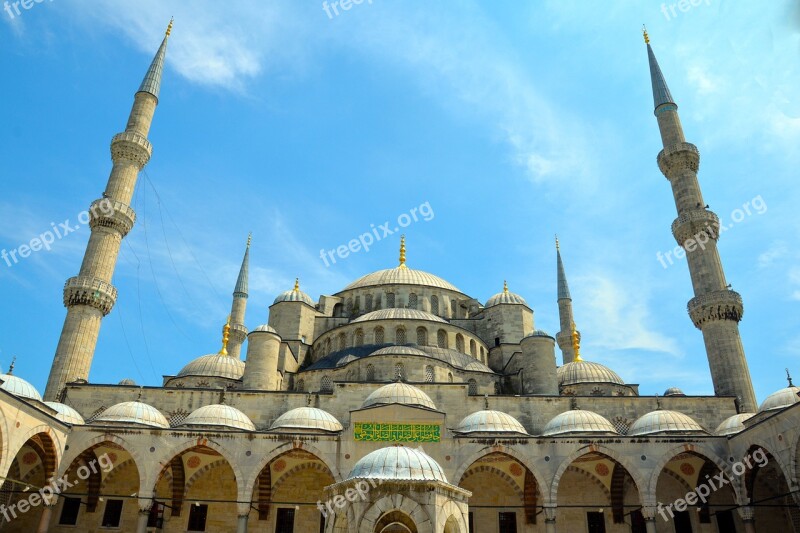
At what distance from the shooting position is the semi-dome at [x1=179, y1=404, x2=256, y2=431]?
16.6 meters

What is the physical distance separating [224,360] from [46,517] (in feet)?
30.8

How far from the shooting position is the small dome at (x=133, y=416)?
16.4 m

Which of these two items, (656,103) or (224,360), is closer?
(224,360)

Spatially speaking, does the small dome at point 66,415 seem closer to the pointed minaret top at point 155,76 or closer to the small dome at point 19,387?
the small dome at point 19,387

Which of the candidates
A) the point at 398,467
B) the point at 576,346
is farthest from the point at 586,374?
the point at 398,467

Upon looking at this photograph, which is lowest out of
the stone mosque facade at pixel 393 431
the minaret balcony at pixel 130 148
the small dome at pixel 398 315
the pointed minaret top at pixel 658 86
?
the stone mosque facade at pixel 393 431

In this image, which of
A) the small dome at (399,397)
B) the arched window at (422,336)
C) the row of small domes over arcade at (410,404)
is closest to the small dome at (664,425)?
the row of small domes over arcade at (410,404)

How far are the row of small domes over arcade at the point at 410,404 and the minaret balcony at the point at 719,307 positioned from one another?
15.4ft

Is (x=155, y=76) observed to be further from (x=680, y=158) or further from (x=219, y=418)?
(x=680, y=158)

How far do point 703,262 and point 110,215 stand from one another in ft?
73.3

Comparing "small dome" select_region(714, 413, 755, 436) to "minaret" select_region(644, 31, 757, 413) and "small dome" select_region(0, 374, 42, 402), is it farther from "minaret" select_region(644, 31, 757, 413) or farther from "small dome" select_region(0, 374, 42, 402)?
"small dome" select_region(0, 374, 42, 402)

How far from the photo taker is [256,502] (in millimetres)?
17656

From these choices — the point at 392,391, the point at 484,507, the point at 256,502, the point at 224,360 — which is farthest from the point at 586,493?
the point at 224,360

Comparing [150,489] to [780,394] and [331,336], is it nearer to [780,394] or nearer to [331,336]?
[331,336]
